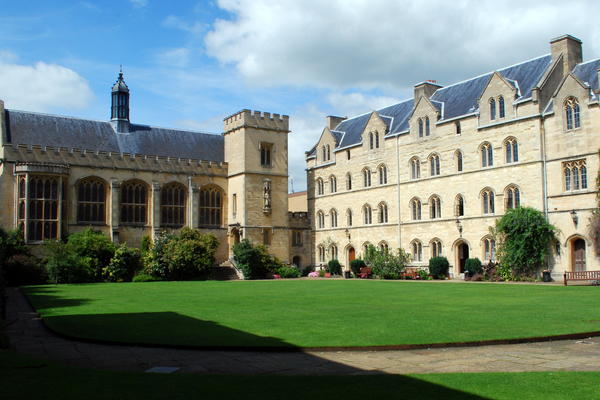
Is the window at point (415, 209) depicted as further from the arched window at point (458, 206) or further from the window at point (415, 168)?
the arched window at point (458, 206)

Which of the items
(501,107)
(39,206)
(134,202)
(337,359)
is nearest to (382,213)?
(501,107)

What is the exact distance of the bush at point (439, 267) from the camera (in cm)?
3712

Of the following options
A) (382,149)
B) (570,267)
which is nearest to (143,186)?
(382,149)

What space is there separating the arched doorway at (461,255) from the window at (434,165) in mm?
5142

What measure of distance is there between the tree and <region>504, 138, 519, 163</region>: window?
10.9 ft

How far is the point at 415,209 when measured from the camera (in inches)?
1618

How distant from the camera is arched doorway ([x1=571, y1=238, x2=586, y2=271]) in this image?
1228 inches

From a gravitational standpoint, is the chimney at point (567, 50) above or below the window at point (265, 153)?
above

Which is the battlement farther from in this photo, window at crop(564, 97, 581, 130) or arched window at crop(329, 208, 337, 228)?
window at crop(564, 97, 581, 130)

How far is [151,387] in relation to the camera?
713 centimetres

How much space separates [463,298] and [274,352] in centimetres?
1169

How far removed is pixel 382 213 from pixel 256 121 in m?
12.5

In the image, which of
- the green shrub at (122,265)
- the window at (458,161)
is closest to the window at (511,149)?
the window at (458,161)

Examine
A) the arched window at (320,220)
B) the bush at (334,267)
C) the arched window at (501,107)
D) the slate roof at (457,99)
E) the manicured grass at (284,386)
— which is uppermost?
the slate roof at (457,99)
